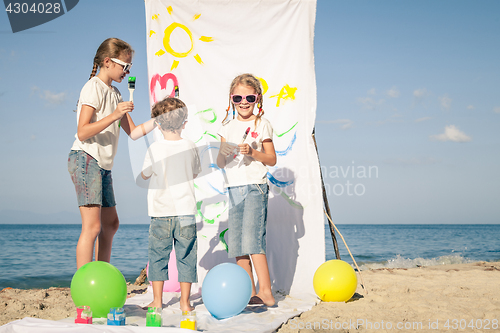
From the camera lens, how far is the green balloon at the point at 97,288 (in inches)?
83.5

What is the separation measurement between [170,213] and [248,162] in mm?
718

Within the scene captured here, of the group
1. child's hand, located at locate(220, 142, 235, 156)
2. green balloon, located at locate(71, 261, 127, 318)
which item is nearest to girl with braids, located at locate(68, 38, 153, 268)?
green balloon, located at locate(71, 261, 127, 318)

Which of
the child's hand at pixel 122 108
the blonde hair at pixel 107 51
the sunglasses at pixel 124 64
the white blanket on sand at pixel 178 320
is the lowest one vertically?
the white blanket on sand at pixel 178 320

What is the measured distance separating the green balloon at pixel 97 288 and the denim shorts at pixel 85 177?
41 centimetres

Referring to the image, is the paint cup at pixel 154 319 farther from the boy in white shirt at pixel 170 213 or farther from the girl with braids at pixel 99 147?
the girl with braids at pixel 99 147

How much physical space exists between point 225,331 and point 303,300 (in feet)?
3.58

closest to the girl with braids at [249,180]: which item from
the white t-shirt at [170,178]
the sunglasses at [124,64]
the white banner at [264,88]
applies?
the white t-shirt at [170,178]

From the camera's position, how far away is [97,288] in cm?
212

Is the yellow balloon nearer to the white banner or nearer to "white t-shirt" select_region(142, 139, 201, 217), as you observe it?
the white banner

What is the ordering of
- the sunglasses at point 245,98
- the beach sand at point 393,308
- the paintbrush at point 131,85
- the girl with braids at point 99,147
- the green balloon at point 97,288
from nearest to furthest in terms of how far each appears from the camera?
the green balloon at point 97,288 → the beach sand at point 393,308 → the girl with braids at point 99,147 → the paintbrush at point 131,85 → the sunglasses at point 245,98

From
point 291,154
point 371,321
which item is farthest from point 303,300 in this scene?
point 291,154

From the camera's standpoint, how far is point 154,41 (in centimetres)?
374

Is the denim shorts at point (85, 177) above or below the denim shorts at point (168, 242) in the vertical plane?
above

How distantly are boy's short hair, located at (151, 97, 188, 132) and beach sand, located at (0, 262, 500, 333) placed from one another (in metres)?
1.47
